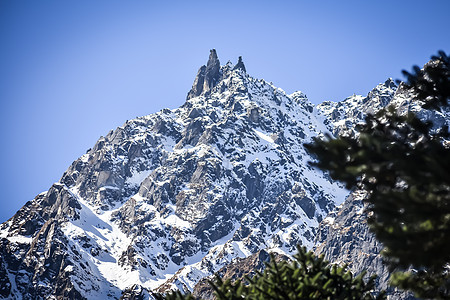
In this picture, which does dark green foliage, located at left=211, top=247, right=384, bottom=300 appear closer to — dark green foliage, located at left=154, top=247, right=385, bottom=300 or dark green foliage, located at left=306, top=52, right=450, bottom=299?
dark green foliage, located at left=154, top=247, right=385, bottom=300

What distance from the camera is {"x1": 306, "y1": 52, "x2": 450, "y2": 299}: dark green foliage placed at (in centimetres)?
1067

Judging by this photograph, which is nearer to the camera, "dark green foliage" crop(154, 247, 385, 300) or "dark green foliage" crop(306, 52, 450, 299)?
"dark green foliage" crop(306, 52, 450, 299)

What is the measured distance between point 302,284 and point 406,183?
4.60 m

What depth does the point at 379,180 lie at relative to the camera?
12922 mm

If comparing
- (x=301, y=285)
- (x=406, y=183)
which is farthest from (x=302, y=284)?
(x=406, y=183)

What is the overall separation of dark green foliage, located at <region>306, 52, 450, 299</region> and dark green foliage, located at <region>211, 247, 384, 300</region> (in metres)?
1.66

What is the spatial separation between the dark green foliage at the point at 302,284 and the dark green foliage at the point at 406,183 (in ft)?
5.43

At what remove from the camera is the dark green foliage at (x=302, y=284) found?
14.7m

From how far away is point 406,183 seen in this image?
38.8 feet

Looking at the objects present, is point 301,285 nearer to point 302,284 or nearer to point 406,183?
point 302,284

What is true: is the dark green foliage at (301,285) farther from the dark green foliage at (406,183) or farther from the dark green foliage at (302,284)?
the dark green foliage at (406,183)

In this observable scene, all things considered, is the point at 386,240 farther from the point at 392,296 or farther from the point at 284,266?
the point at 392,296

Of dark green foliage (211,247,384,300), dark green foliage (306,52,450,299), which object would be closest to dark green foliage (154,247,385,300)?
dark green foliage (211,247,384,300)

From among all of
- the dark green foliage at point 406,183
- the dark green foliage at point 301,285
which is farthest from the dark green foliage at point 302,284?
the dark green foliage at point 406,183
